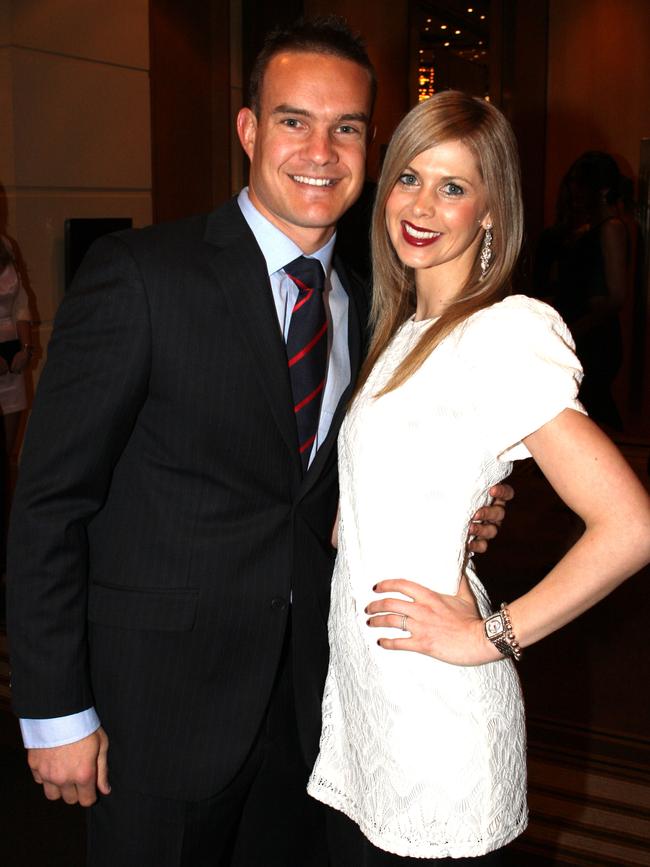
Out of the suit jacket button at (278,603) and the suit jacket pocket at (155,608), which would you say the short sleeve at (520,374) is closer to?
the suit jacket button at (278,603)

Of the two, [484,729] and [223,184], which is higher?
[223,184]

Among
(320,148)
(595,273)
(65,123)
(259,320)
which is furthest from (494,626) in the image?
(65,123)

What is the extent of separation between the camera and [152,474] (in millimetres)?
1616

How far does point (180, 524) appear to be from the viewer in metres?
1.62

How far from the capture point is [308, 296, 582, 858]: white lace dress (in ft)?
5.01

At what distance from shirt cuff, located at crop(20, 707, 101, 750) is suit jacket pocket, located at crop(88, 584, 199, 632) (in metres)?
0.16

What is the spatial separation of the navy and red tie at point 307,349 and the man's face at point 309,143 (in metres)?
0.08

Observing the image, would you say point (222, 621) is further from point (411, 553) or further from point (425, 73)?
point (425, 73)

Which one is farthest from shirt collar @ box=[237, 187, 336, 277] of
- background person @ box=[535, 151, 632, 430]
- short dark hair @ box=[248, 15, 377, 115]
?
background person @ box=[535, 151, 632, 430]

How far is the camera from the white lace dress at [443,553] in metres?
1.53

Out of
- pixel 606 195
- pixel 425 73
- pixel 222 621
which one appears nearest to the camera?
pixel 222 621

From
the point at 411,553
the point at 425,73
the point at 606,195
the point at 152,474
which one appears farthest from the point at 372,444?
the point at 425,73

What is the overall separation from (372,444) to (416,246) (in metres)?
0.39

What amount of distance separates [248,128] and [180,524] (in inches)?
31.4
